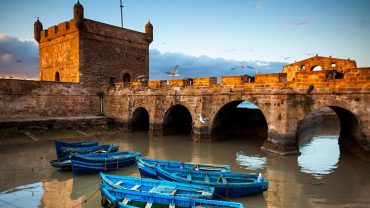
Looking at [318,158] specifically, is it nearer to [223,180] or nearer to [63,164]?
[223,180]

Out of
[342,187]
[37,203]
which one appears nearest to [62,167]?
[37,203]

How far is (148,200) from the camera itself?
709 cm

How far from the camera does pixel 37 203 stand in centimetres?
807

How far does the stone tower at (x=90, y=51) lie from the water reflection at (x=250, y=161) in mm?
14986

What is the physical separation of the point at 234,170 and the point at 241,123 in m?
9.78

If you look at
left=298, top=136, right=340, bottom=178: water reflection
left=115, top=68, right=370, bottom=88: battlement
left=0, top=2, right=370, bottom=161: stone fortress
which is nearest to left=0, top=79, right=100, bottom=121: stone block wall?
left=0, top=2, right=370, bottom=161: stone fortress

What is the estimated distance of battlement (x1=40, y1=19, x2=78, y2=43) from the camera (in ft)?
73.6

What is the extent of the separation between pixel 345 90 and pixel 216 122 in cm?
785

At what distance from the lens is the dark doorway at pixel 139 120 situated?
21.8 meters

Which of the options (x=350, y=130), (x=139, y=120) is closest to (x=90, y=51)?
(x=139, y=120)

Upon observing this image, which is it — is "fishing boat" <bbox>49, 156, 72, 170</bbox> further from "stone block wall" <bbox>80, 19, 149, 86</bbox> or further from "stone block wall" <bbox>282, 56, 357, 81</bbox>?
"stone block wall" <bbox>282, 56, 357, 81</bbox>

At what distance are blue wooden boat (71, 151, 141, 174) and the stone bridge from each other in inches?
254

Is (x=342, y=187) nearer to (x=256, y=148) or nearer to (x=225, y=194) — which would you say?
(x=225, y=194)

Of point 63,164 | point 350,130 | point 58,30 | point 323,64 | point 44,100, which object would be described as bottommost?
point 63,164
